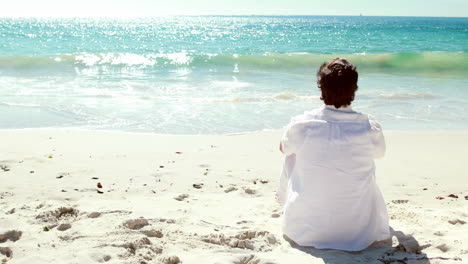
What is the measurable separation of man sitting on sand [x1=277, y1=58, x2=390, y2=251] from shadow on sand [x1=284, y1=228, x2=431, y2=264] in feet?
0.15

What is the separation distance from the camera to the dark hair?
277cm

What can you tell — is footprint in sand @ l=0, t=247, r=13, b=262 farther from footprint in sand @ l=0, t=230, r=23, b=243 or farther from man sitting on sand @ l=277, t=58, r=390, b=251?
man sitting on sand @ l=277, t=58, r=390, b=251

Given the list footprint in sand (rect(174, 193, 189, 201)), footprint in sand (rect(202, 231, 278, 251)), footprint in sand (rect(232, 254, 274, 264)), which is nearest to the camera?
footprint in sand (rect(232, 254, 274, 264))

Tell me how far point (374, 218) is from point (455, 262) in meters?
0.51

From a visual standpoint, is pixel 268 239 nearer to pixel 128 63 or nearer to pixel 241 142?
pixel 241 142

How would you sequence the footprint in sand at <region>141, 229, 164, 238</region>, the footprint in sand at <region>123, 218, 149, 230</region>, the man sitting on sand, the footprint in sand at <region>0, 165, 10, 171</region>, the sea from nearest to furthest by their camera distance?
the man sitting on sand → the footprint in sand at <region>141, 229, 164, 238</region> → the footprint in sand at <region>123, 218, 149, 230</region> → the footprint in sand at <region>0, 165, 10, 171</region> → the sea

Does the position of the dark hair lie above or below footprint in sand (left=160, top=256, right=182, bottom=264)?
above

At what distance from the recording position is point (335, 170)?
2898 millimetres

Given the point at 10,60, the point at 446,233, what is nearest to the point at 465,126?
the point at 446,233

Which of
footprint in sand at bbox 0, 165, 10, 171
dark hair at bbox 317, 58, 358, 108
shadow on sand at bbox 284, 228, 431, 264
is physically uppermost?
dark hair at bbox 317, 58, 358, 108

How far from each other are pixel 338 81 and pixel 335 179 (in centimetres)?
59

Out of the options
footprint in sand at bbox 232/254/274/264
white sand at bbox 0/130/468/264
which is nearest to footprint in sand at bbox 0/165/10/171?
white sand at bbox 0/130/468/264

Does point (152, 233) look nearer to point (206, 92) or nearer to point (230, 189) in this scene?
point (230, 189)

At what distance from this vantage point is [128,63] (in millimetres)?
17859
